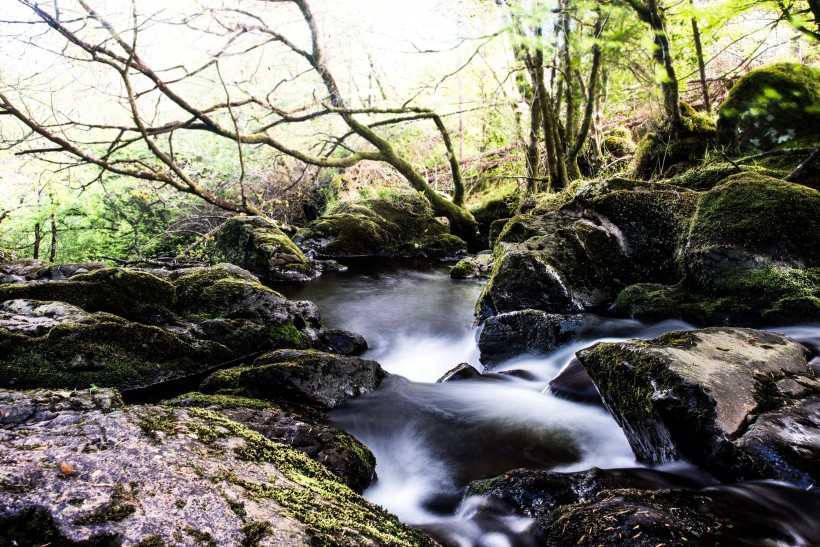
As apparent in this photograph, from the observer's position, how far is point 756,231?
476 cm

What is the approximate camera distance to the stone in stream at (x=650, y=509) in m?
1.81

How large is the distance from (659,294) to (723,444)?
10.9ft

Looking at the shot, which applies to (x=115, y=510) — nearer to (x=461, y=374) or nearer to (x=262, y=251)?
(x=461, y=374)

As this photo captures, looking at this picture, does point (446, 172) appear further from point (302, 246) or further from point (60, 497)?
point (60, 497)

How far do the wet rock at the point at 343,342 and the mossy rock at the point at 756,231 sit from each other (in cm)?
420

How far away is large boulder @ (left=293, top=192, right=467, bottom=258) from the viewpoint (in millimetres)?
13680

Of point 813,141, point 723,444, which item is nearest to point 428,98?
point 813,141

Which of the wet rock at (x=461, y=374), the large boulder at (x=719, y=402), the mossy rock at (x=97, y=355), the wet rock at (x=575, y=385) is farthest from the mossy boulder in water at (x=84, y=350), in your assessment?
the large boulder at (x=719, y=402)

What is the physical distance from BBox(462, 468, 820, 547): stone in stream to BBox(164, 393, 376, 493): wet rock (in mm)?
671

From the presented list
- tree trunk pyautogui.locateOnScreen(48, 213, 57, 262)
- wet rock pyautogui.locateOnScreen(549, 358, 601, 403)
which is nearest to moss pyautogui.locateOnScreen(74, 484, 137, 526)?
wet rock pyautogui.locateOnScreen(549, 358, 601, 403)

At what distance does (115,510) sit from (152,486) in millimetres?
135

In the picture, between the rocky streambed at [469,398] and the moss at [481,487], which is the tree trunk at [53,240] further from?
the moss at [481,487]

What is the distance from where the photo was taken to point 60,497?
4.15 feet

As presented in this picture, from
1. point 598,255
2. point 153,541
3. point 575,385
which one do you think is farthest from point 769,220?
point 153,541
